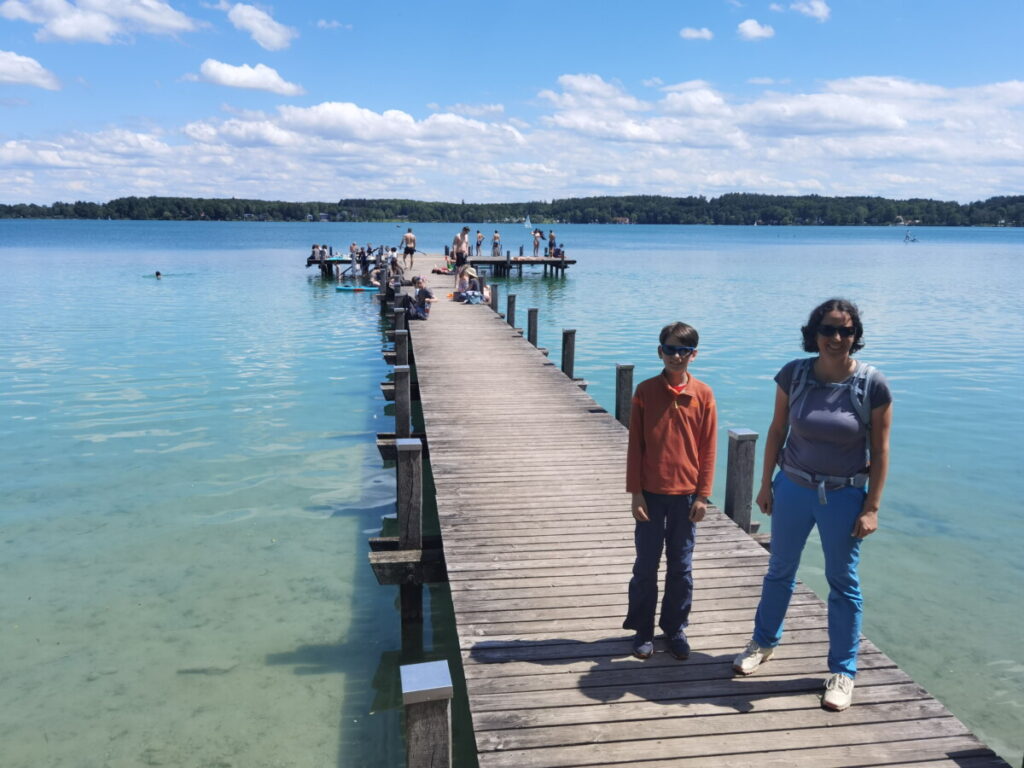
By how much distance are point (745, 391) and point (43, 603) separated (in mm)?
14965

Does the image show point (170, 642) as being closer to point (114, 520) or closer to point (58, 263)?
point (114, 520)

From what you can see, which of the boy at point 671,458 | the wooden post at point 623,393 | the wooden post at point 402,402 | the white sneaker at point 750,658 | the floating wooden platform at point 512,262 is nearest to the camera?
the boy at point 671,458

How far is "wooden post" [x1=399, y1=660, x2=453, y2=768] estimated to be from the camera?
3.44m

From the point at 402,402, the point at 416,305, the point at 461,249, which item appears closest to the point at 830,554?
the point at 402,402

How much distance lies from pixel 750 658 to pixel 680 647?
0.41 meters

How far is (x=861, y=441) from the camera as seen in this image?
13.1 ft

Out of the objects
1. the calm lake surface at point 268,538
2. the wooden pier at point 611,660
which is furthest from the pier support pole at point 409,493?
the calm lake surface at point 268,538

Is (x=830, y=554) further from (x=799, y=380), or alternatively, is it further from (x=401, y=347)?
(x=401, y=347)

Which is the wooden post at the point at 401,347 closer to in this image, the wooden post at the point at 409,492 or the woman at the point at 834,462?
the wooden post at the point at 409,492

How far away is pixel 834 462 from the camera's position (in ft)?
13.3

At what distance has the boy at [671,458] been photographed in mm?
4473

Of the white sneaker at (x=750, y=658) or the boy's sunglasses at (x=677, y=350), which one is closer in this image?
the boy's sunglasses at (x=677, y=350)

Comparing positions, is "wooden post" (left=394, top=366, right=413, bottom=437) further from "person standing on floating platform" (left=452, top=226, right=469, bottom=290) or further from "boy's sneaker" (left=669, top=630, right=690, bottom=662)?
"person standing on floating platform" (left=452, top=226, right=469, bottom=290)

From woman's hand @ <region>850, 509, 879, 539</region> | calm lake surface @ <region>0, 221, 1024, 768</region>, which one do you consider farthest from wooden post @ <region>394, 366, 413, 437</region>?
woman's hand @ <region>850, 509, 879, 539</region>
